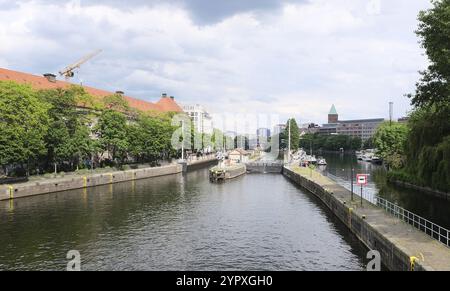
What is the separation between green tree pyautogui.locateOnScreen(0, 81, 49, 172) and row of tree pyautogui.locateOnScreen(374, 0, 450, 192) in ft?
208

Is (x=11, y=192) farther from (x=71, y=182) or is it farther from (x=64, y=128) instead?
(x=64, y=128)

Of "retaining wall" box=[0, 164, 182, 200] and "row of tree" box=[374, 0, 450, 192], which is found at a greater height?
"row of tree" box=[374, 0, 450, 192]

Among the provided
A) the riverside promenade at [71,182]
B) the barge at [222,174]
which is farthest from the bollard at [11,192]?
the barge at [222,174]

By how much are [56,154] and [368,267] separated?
2740 inches

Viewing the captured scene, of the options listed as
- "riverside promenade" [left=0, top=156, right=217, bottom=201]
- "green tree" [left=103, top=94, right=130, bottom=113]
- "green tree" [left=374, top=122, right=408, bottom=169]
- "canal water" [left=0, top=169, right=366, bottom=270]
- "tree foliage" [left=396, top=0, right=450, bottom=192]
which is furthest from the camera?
"green tree" [left=374, top=122, right=408, bottom=169]

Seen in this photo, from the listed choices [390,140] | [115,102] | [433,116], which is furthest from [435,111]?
[115,102]

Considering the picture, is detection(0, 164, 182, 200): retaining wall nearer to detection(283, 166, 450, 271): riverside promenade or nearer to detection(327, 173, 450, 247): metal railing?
detection(283, 166, 450, 271): riverside promenade

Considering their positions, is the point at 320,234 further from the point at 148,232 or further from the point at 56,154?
the point at 56,154

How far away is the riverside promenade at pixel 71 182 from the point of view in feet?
221

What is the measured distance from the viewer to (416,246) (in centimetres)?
2995

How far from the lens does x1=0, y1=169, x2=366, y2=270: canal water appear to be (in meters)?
34.8

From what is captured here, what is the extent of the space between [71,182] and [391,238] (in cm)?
6497

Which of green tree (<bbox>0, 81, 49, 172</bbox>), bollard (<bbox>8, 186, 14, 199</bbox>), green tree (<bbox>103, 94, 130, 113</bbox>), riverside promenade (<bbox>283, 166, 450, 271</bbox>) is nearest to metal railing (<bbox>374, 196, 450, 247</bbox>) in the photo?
riverside promenade (<bbox>283, 166, 450, 271</bbox>)
